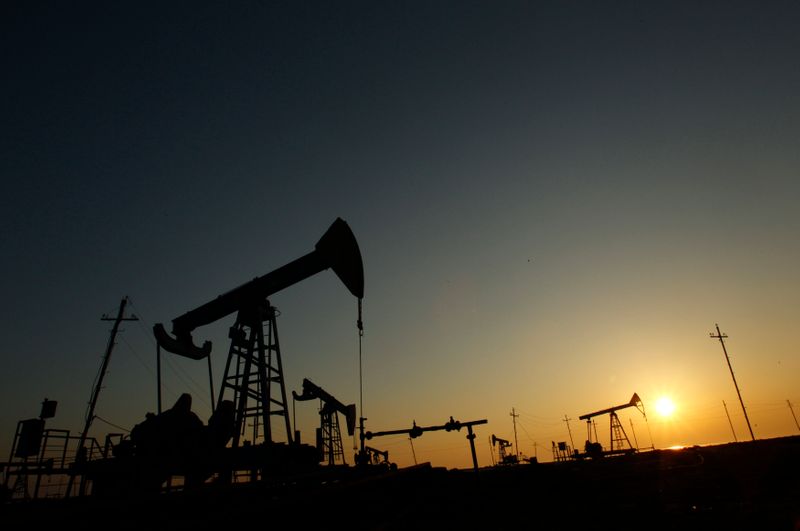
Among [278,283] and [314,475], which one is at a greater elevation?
[278,283]

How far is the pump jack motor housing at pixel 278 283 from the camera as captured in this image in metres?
10.9

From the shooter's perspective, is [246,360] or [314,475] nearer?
[314,475]

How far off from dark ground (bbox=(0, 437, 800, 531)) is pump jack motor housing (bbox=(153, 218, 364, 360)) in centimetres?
541

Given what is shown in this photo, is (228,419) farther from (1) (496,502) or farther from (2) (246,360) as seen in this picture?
(1) (496,502)

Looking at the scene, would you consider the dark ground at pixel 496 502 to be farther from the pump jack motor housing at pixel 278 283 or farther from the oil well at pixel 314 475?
the pump jack motor housing at pixel 278 283

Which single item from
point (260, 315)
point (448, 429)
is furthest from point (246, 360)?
point (448, 429)

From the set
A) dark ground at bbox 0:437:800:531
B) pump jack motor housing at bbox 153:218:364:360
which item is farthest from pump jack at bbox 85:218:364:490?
dark ground at bbox 0:437:800:531

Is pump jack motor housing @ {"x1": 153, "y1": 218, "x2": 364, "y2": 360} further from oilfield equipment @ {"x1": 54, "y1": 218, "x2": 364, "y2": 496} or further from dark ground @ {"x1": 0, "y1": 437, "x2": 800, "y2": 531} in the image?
dark ground @ {"x1": 0, "y1": 437, "x2": 800, "y2": 531}

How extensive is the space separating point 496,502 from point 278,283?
8195mm

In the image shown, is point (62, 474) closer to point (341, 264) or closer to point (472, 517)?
point (341, 264)

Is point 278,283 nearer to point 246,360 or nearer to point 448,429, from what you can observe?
point 246,360

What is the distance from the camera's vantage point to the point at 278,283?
1155cm

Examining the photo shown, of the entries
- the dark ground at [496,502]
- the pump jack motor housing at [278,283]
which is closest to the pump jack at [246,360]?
the pump jack motor housing at [278,283]

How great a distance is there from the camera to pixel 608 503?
5.10 metres
